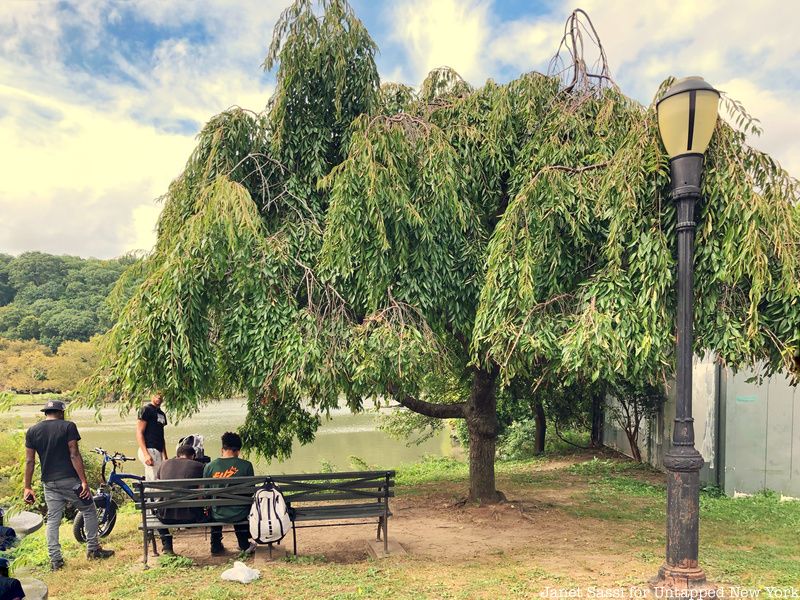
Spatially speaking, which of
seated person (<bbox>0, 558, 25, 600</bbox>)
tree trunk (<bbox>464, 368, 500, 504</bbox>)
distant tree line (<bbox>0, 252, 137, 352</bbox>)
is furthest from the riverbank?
distant tree line (<bbox>0, 252, 137, 352</bbox>)

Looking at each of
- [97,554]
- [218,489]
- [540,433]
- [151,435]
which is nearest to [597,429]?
[540,433]

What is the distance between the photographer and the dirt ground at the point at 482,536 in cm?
609

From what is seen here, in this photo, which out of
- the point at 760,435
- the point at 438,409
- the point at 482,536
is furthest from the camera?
the point at 760,435

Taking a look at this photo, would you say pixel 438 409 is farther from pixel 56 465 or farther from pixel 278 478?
pixel 56 465

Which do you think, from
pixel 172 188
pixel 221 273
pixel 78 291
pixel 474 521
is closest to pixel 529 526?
pixel 474 521

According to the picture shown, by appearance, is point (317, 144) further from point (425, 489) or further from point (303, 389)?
point (425, 489)

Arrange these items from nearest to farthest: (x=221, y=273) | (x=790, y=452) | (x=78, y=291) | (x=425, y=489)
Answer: (x=221, y=273)
(x=790, y=452)
(x=425, y=489)
(x=78, y=291)

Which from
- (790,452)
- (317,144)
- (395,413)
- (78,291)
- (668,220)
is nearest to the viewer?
(668,220)

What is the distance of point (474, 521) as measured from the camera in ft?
25.6

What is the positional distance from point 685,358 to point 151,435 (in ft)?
19.2

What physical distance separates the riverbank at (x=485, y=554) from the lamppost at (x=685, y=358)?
702 mm

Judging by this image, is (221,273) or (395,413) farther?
(395,413)

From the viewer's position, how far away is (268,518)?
5.66 m

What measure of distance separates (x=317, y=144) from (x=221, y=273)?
191 cm
